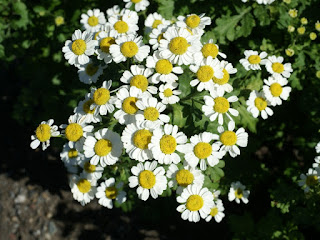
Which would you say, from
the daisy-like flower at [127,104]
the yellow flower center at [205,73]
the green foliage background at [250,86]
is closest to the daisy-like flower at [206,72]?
the yellow flower center at [205,73]

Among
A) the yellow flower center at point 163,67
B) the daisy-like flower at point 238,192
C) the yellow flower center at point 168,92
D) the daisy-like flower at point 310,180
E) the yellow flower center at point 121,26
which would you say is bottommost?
the daisy-like flower at point 238,192

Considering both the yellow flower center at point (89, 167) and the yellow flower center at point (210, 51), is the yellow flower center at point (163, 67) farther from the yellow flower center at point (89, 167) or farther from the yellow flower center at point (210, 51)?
the yellow flower center at point (89, 167)

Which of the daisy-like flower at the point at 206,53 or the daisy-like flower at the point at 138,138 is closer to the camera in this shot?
the daisy-like flower at the point at 138,138

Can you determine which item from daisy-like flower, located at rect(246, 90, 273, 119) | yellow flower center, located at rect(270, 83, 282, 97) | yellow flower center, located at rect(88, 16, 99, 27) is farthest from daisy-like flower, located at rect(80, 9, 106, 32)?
yellow flower center, located at rect(270, 83, 282, 97)

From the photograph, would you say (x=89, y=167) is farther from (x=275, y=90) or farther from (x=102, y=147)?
(x=275, y=90)

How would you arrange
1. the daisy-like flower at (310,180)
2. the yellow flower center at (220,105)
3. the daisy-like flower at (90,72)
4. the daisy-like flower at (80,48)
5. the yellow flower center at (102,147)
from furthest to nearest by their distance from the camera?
the daisy-like flower at (310,180) < the daisy-like flower at (90,72) < the daisy-like flower at (80,48) < the yellow flower center at (220,105) < the yellow flower center at (102,147)
